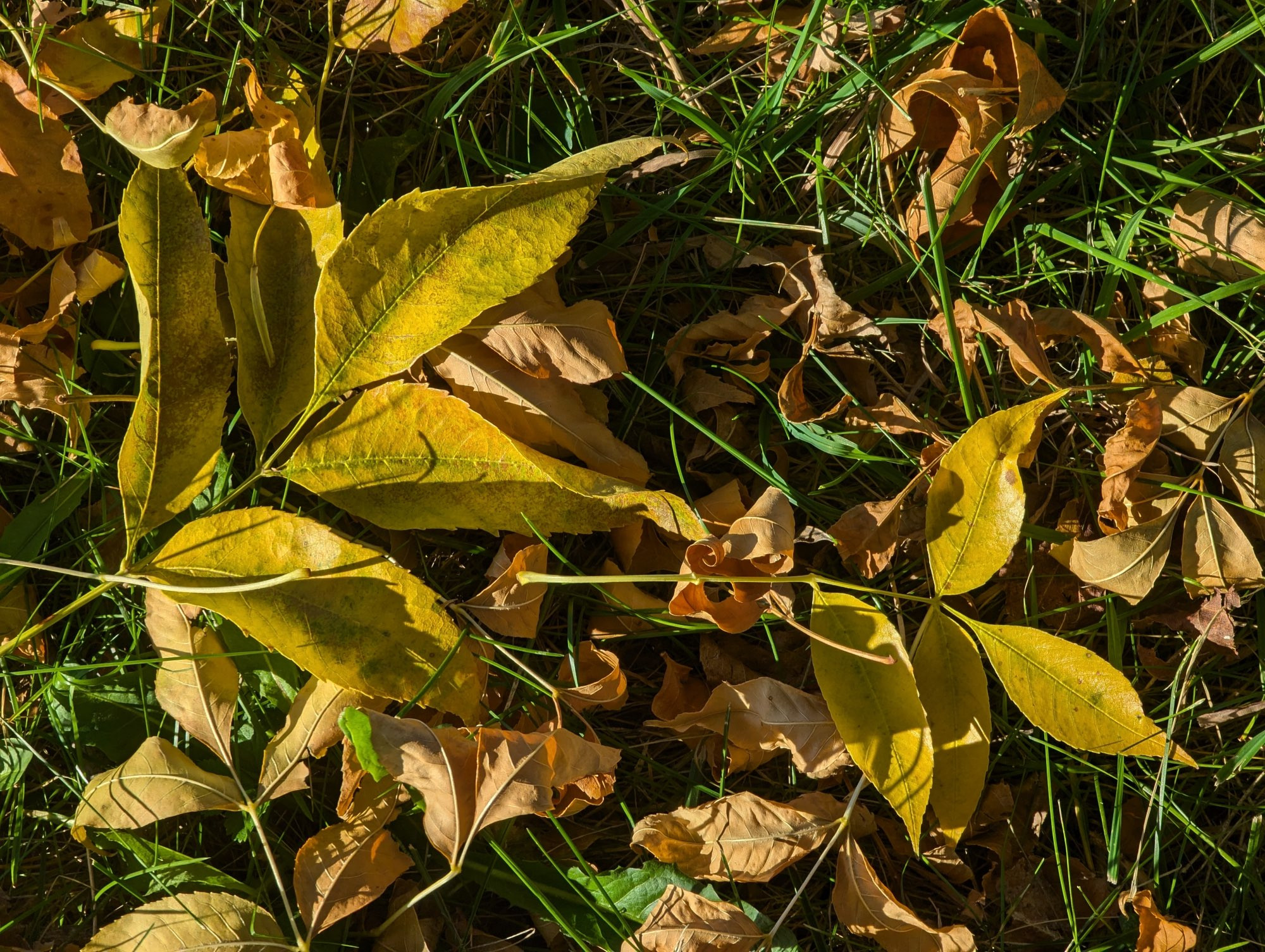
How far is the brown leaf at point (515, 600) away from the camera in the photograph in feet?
5.16

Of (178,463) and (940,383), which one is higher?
(178,463)

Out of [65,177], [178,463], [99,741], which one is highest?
[65,177]

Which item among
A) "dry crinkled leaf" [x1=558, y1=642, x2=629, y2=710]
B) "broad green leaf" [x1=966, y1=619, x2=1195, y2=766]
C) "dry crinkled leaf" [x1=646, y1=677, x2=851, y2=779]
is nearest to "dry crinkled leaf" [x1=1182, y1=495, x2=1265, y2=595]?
"broad green leaf" [x1=966, y1=619, x2=1195, y2=766]

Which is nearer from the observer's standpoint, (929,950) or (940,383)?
(929,950)

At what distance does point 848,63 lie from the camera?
1645 mm

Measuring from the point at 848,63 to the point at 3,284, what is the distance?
1.54m

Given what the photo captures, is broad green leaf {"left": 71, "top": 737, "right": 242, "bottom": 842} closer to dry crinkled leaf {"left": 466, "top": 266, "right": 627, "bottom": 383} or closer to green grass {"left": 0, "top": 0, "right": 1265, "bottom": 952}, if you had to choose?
green grass {"left": 0, "top": 0, "right": 1265, "bottom": 952}

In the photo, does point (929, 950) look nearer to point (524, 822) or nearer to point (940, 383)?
point (524, 822)

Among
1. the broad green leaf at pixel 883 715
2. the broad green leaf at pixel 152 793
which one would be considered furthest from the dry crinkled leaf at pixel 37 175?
the broad green leaf at pixel 883 715

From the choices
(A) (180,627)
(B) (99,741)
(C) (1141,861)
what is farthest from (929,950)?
(B) (99,741)

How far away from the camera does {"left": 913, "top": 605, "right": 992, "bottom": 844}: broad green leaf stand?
149 centimetres

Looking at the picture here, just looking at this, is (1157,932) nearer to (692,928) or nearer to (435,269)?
(692,928)

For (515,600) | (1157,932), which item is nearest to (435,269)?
(515,600)

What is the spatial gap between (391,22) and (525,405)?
737 millimetres
